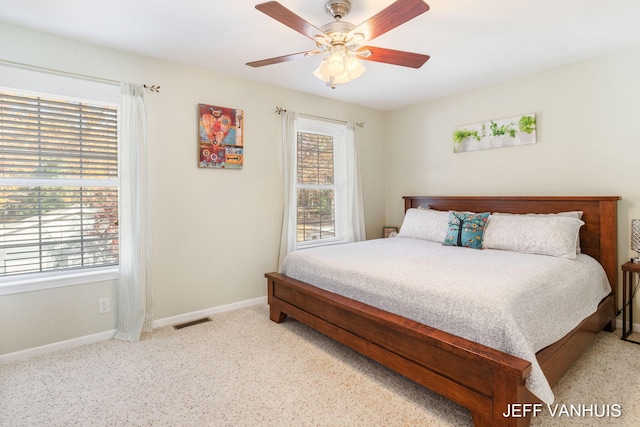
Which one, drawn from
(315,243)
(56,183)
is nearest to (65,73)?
(56,183)

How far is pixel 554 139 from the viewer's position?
3215 millimetres

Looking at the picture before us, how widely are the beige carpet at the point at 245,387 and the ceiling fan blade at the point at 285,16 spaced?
81.7 inches

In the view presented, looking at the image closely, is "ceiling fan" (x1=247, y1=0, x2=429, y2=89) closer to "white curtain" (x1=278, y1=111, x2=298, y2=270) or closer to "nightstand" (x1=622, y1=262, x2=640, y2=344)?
"white curtain" (x1=278, y1=111, x2=298, y2=270)

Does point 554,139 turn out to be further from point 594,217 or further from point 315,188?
point 315,188

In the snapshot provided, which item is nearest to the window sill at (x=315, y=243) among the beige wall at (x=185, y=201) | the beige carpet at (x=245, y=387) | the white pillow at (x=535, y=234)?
the beige wall at (x=185, y=201)

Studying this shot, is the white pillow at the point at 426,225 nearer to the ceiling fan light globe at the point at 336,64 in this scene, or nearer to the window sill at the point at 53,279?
the ceiling fan light globe at the point at 336,64

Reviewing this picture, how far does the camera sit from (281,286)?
9.78 feet

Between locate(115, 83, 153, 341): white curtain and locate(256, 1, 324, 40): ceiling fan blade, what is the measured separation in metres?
1.69

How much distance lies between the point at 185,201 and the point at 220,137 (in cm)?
72

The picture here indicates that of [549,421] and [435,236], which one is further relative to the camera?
[435,236]

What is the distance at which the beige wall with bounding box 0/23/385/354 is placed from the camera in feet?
8.17

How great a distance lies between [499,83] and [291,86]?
7.37ft

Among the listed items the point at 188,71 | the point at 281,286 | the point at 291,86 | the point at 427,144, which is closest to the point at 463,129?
the point at 427,144

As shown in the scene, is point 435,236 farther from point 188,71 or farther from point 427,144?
point 188,71
